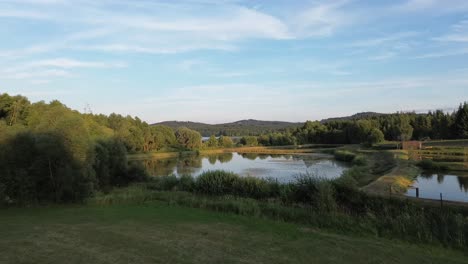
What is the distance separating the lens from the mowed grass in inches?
269

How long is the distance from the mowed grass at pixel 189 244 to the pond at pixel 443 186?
68.9 ft

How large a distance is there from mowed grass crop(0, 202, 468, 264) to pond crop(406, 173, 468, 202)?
68.9 ft

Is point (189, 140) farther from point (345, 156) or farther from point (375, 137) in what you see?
point (375, 137)

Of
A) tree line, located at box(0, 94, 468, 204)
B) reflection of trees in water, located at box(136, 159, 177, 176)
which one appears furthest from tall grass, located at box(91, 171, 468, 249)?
reflection of trees in water, located at box(136, 159, 177, 176)

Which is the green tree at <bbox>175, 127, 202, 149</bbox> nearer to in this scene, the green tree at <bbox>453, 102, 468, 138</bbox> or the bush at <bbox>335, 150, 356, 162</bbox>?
the bush at <bbox>335, 150, 356, 162</bbox>

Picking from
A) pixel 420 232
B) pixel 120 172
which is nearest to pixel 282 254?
pixel 420 232

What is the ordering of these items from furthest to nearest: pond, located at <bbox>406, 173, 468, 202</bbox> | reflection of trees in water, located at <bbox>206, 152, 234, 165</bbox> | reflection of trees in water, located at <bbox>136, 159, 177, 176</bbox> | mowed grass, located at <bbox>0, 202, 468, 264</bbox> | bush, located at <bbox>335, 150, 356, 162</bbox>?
reflection of trees in water, located at <bbox>206, 152, 234, 165</bbox>
bush, located at <bbox>335, 150, 356, 162</bbox>
reflection of trees in water, located at <bbox>136, 159, 177, 176</bbox>
pond, located at <bbox>406, 173, 468, 202</bbox>
mowed grass, located at <bbox>0, 202, 468, 264</bbox>

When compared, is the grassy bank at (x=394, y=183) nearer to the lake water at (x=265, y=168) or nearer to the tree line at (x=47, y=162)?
the lake water at (x=265, y=168)

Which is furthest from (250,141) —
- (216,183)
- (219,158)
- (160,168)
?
(216,183)

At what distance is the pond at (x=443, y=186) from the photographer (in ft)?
87.7

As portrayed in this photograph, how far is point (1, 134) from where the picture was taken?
17047mm

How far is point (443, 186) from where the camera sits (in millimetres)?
31531

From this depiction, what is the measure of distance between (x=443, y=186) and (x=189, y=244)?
30.7 m

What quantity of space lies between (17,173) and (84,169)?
2.97m
